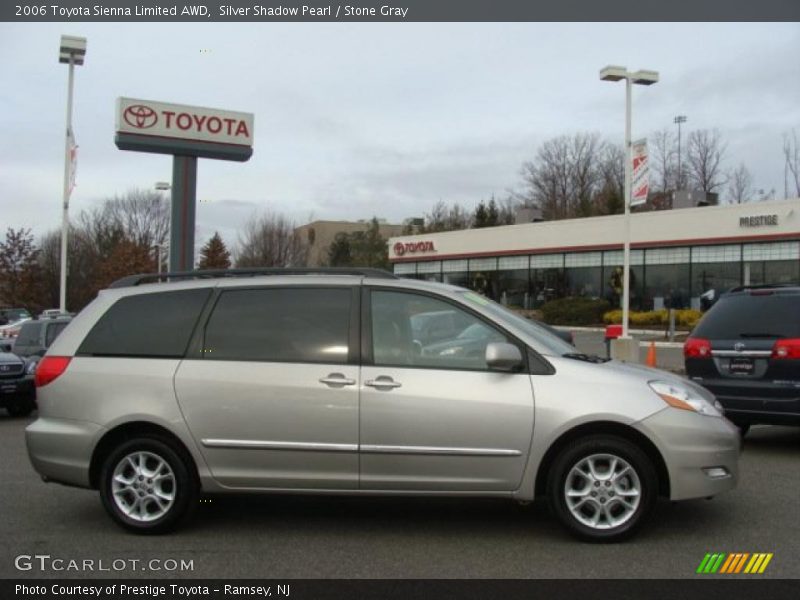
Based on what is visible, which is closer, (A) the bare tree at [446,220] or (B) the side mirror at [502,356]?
(B) the side mirror at [502,356]

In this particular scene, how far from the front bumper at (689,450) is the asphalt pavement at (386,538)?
392mm

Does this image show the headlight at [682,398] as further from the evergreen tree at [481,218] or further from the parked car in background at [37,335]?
the evergreen tree at [481,218]

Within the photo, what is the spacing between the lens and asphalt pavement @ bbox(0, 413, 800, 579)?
14.8 feet

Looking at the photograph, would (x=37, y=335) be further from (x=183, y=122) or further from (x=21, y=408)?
(x=183, y=122)

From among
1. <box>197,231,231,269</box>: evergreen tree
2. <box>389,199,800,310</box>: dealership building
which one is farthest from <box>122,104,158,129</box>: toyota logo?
<box>197,231,231,269</box>: evergreen tree

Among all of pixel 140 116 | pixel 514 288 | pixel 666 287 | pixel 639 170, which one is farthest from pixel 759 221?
pixel 140 116

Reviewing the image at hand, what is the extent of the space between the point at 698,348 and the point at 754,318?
25.6 inches

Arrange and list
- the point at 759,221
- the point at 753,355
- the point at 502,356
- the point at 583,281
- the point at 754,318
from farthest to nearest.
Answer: the point at 583,281, the point at 759,221, the point at 754,318, the point at 753,355, the point at 502,356

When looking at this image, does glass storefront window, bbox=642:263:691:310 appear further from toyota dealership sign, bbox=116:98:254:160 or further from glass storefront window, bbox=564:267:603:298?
toyota dealership sign, bbox=116:98:254:160

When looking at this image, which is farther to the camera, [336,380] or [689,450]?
[336,380]

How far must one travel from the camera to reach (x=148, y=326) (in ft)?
17.9

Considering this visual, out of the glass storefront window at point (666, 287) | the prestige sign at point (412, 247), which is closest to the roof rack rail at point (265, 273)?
the glass storefront window at point (666, 287)

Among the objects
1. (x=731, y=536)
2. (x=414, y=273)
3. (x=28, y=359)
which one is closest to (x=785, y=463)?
(x=731, y=536)

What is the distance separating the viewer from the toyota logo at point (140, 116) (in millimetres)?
23578
